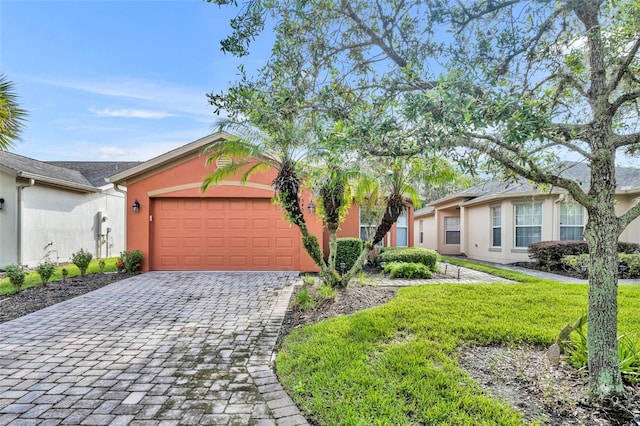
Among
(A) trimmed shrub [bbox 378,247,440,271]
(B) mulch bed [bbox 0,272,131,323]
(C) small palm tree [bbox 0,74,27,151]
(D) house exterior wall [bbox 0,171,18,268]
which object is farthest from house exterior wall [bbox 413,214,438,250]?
(D) house exterior wall [bbox 0,171,18,268]

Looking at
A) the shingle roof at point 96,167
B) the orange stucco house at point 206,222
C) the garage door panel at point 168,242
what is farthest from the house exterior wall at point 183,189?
the shingle roof at point 96,167

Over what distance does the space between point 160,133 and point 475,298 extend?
52.7 feet

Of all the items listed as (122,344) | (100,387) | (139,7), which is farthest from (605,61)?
(139,7)

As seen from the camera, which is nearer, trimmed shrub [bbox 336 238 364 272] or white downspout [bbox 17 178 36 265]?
trimmed shrub [bbox 336 238 364 272]

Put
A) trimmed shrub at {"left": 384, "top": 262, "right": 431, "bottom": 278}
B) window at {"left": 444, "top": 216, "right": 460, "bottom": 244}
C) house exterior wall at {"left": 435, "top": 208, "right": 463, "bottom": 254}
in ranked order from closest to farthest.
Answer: trimmed shrub at {"left": 384, "top": 262, "right": 431, "bottom": 278}
house exterior wall at {"left": 435, "top": 208, "right": 463, "bottom": 254}
window at {"left": 444, "top": 216, "right": 460, "bottom": 244}

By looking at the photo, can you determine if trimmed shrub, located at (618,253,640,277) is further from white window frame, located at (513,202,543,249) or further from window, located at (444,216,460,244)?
window, located at (444,216,460,244)

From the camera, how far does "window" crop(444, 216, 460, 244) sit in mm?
19469

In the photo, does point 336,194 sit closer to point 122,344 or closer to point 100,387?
point 122,344

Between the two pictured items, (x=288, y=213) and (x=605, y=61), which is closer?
(x=605, y=61)

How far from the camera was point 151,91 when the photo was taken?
42.9ft

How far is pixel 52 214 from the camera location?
1315 centimetres

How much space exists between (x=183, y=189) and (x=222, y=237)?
217cm

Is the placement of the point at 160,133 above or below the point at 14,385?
above

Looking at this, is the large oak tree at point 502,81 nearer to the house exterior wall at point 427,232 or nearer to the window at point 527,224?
the window at point 527,224
